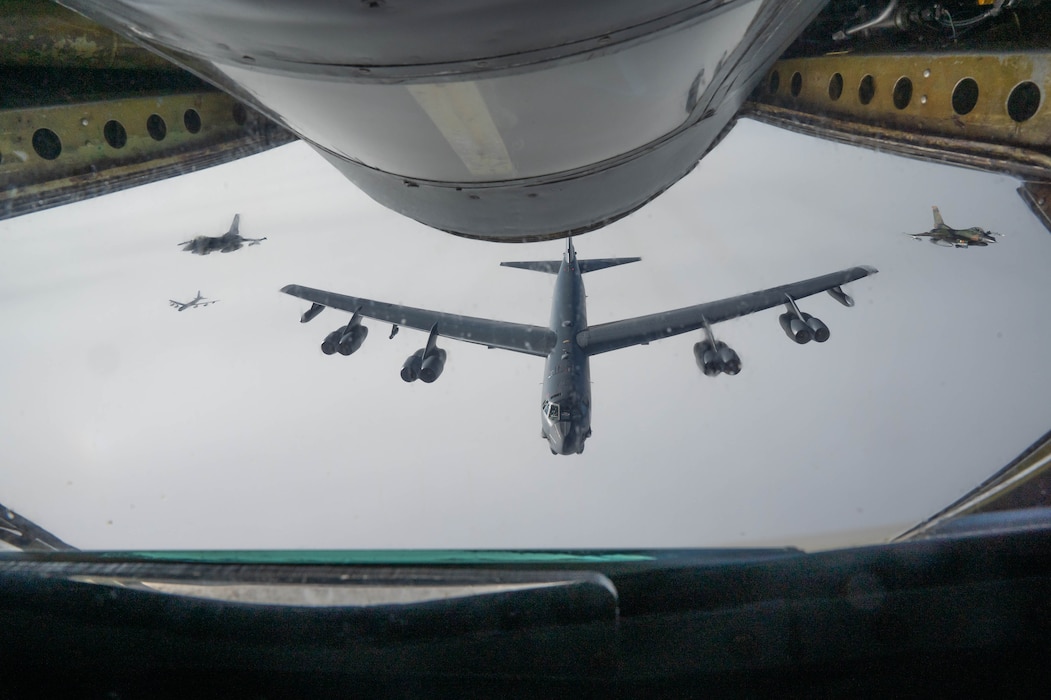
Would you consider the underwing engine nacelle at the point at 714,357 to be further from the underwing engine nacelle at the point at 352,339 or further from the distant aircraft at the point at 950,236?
the underwing engine nacelle at the point at 352,339

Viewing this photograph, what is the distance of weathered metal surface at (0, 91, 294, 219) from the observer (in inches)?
137

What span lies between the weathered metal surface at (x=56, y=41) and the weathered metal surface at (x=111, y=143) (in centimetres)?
23

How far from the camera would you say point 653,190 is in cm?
190

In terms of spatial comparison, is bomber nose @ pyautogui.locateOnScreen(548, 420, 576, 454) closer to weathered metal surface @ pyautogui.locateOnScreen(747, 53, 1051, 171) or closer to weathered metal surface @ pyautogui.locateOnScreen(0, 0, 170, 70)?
weathered metal surface @ pyautogui.locateOnScreen(747, 53, 1051, 171)

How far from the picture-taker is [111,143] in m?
3.70

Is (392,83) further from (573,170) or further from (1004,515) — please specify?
(1004,515)

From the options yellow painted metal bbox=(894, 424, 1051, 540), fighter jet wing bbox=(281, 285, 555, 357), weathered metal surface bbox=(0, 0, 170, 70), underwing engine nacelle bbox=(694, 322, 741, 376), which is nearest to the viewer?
yellow painted metal bbox=(894, 424, 1051, 540)

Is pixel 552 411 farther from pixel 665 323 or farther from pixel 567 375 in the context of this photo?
pixel 665 323

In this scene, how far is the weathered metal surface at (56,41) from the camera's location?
9.80ft

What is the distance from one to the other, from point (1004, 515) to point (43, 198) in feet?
15.7

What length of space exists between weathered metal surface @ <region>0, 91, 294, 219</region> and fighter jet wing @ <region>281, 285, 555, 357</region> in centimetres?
244

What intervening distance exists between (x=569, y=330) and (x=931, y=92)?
4.07 metres

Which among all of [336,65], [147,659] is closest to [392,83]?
[336,65]

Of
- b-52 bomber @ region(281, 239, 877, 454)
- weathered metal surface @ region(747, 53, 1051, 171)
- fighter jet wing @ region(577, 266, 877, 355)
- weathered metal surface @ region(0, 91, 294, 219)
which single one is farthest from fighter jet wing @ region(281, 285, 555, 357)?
weathered metal surface @ region(747, 53, 1051, 171)
